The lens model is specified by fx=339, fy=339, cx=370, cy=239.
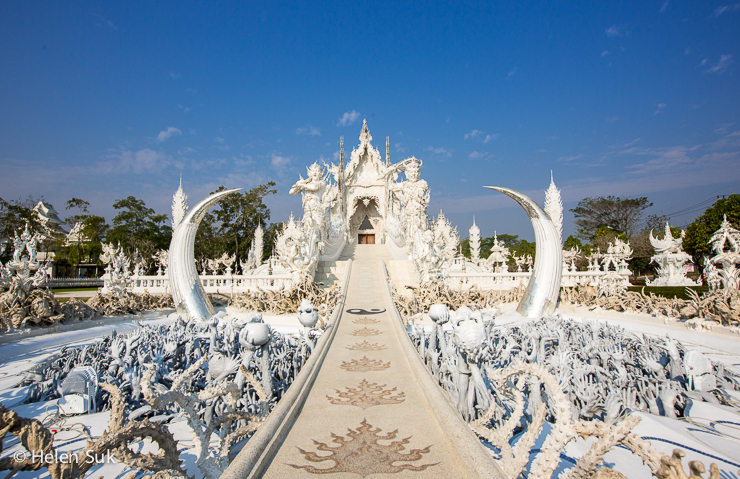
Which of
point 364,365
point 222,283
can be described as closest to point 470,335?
point 364,365

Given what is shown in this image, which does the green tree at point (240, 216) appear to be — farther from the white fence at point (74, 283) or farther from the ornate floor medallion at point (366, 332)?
the ornate floor medallion at point (366, 332)

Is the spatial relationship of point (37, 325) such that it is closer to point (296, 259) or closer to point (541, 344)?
point (296, 259)

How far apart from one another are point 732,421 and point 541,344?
2.07m

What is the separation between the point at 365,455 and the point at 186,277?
7491mm

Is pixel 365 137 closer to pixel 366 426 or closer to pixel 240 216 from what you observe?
pixel 240 216

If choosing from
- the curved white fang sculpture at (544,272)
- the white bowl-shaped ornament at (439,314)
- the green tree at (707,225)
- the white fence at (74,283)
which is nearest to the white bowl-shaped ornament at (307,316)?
the white bowl-shaped ornament at (439,314)

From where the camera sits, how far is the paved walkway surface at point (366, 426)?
2328mm

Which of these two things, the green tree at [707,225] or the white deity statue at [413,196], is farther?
the green tree at [707,225]

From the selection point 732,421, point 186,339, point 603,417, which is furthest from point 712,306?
point 186,339

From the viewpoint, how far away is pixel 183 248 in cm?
846

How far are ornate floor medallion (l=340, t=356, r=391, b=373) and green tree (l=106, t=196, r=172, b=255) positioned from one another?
28.1m

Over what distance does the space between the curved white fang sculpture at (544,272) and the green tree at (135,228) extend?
28117mm

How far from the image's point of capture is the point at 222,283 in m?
12.6

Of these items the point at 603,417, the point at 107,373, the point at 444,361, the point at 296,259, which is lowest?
the point at 603,417
